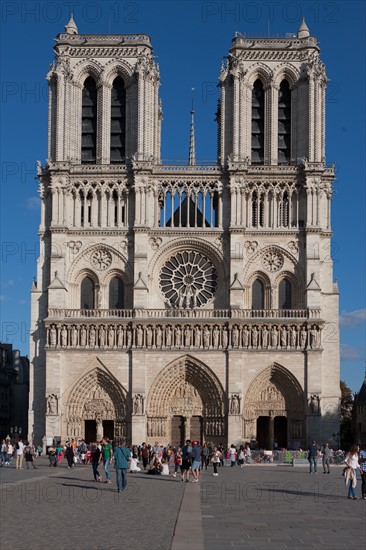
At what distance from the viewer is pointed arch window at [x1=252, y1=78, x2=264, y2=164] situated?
61.1 metres

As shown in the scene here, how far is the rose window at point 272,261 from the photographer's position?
59.2 m

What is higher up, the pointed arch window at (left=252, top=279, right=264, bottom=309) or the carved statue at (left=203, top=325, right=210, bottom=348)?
the pointed arch window at (left=252, top=279, right=264, bottom=309)

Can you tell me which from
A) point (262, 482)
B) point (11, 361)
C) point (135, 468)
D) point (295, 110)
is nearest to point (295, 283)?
point (295, 110)

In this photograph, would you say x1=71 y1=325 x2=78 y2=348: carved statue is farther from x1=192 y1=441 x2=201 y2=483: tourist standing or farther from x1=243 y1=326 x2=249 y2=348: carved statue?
x1=192 y1=441 x2=201 y2=483: tourist standing

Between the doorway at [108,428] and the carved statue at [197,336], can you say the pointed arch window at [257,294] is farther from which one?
the doorway at [108,428]

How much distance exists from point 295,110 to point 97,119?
11.9 metres

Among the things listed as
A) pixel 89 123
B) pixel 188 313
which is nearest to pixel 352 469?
Answer: pixel 188 313

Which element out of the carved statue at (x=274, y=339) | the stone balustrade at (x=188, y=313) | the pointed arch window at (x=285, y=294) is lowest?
the carved statue at (x=274, y=339)

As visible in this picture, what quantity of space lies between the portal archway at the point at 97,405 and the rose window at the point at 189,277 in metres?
6.11

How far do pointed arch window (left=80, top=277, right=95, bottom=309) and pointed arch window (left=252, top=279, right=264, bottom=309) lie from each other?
9.50 meters

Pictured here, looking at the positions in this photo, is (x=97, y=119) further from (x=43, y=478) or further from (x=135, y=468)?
(x=43, y=478)

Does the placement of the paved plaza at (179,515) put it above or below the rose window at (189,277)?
below

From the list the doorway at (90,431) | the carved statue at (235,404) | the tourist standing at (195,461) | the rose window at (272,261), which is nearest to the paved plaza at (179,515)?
the tourist standing at (195,461)

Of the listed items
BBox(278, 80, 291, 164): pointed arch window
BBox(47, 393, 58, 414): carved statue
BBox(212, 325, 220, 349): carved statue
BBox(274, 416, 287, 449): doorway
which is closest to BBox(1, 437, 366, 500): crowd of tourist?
BBox(47, 393, 58, 414): carved statue
